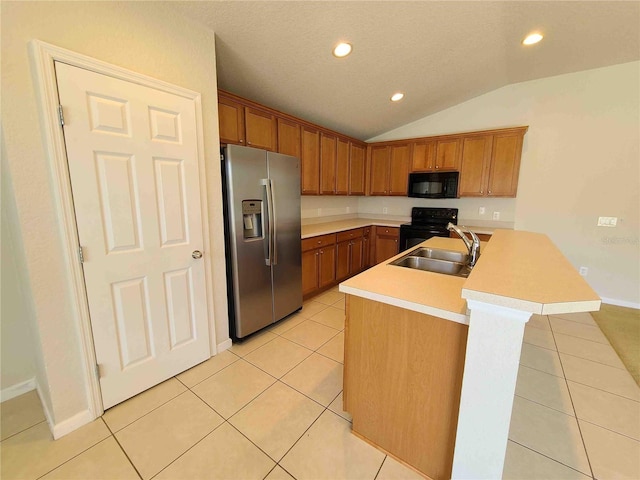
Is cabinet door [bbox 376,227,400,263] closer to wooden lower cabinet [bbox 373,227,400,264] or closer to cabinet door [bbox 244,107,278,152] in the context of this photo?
wooden lower cabinet [bbox 373,227,400,264]

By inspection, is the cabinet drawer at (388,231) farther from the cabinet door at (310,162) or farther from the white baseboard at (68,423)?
the white baseboard at (68,423)

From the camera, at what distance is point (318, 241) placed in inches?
133

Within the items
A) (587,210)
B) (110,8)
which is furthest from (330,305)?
(587,210)

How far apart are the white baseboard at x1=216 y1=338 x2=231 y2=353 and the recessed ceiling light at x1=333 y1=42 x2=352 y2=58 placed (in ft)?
8.96

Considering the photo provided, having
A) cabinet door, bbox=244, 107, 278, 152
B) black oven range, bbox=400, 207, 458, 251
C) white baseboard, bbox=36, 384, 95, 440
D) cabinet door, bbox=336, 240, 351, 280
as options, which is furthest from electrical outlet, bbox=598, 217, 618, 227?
white baseboard, bbox=36, 384, 95, 440

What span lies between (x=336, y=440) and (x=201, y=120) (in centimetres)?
229

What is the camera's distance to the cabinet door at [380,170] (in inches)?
178

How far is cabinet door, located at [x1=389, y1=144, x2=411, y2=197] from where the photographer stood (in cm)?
433

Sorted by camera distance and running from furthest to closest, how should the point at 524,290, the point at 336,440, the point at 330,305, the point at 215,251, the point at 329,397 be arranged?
the point at 330,305 → the point at 215,251 → the point at 329,397 → the point at 336,440 → the point at 524,290

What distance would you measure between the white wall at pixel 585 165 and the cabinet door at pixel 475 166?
395 millimetres

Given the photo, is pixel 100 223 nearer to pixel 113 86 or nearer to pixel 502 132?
pixel 113 86

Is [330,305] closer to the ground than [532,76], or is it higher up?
closer to the ground

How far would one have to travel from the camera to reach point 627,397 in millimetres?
1807

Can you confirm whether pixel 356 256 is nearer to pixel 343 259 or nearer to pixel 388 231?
pixel 343 259
